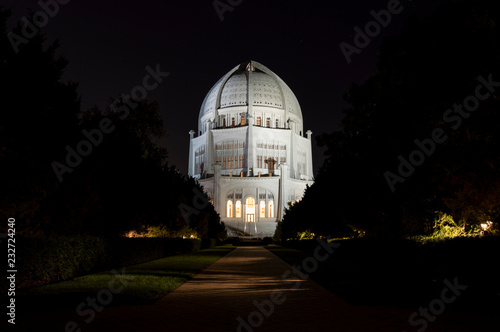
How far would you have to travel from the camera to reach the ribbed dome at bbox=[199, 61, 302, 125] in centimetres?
11612

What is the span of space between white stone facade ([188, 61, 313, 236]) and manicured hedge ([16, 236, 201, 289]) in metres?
80.0

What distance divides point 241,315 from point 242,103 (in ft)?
356

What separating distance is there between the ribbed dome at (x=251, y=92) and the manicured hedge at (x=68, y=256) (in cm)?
9465

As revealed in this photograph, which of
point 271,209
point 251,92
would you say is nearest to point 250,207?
point 271,209

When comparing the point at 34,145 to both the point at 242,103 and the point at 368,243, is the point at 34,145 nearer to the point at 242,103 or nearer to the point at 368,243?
the point at 368,243

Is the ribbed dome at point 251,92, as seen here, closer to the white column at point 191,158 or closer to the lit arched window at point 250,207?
the white column at point 191,158

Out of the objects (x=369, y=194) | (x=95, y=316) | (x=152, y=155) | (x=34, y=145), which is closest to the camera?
(x=95, y=316)

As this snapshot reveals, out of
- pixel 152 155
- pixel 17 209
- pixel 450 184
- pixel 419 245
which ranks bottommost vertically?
pixel 419 245

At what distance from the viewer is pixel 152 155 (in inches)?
1394

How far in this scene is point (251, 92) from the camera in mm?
115562

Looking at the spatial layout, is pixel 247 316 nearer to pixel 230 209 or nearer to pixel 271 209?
pixel 230 209

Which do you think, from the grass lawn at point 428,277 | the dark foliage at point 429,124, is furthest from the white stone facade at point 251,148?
the grass lawn at point 428,277

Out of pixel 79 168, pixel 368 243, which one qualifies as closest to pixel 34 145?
pixel 79 168

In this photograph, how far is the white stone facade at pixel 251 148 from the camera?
10638cm
